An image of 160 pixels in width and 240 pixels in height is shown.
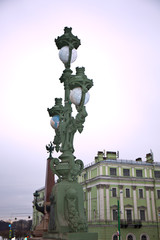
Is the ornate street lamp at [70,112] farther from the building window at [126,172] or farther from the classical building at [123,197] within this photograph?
the building window at [126,172]

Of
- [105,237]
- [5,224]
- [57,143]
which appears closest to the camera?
[57,143]

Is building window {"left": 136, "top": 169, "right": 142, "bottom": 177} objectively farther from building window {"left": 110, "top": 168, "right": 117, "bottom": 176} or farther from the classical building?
building window {"left": 110, "top": 168, "right": 117, "bottom": 176}

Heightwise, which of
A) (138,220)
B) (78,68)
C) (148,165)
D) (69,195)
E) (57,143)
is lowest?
(138,220)

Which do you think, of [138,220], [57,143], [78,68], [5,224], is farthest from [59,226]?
[5,224]

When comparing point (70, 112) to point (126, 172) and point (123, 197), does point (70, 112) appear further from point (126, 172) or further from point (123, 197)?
point (126, 172)

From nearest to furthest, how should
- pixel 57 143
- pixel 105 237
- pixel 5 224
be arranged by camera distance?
pixel 57 143, pixel 105 237, pixel 5 224

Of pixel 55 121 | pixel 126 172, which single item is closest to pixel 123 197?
pixel 126 172

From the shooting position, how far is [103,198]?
115 feet

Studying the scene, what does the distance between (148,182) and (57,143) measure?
113 feet

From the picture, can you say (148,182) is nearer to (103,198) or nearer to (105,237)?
(103,198)

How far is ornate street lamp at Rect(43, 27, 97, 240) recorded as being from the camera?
4.93 m

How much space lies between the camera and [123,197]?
119 ft

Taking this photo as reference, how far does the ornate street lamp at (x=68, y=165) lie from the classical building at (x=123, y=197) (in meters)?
30.4

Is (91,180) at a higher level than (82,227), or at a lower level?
higher
